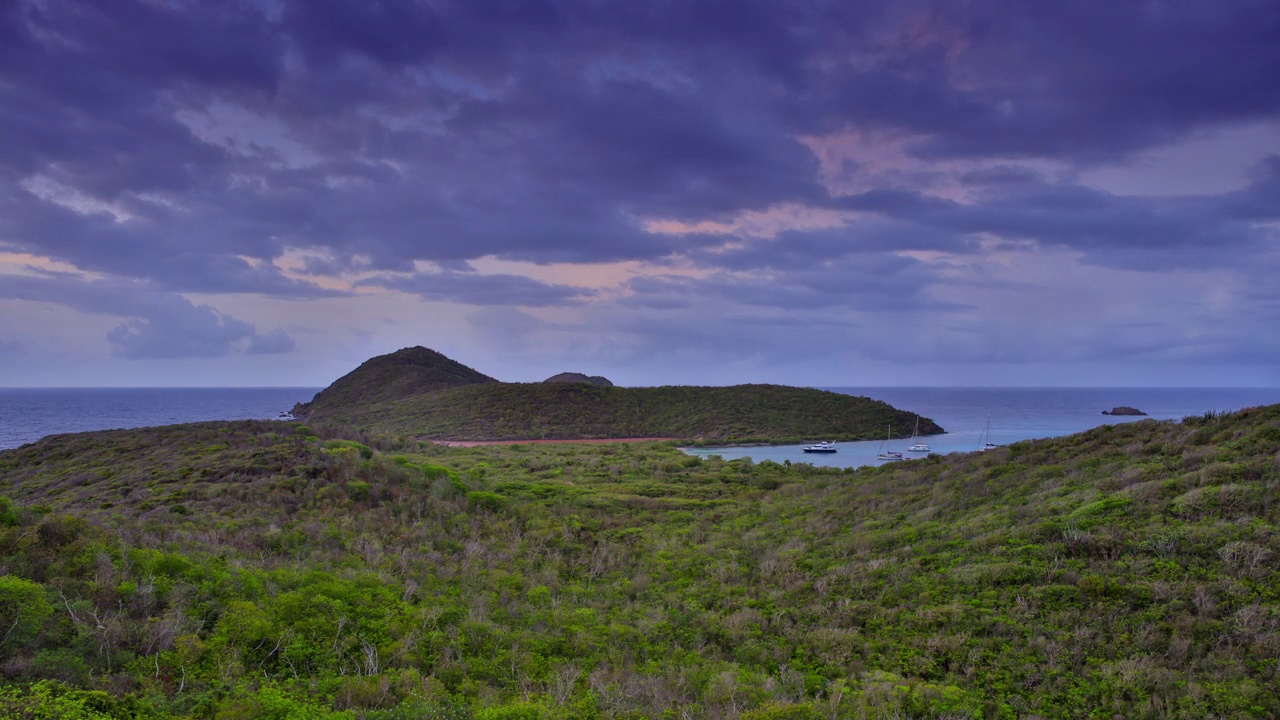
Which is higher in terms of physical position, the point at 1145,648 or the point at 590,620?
the point at 1145,648

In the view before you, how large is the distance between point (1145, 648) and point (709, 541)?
1157cm

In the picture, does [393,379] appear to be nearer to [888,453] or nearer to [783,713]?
[888,453]

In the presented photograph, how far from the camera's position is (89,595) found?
9.28 m

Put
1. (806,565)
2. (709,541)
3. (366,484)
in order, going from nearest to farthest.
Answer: (806,565) < (709,541) < (366,484)

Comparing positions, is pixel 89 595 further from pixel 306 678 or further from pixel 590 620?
pixel 590 620

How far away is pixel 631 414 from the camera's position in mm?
72375

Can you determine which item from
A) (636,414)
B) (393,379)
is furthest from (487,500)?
(393,379)

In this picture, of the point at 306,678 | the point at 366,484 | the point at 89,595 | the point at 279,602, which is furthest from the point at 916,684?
the point at 366,484

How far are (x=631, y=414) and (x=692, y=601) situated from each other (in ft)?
194

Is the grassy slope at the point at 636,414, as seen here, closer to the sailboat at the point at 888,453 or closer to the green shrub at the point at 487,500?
the sailboat at the point at 888,453

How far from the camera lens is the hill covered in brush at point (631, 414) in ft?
208

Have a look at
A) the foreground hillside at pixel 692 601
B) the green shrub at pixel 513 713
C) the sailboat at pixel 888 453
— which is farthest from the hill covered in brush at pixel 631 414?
the green shrub at pixel 513 713

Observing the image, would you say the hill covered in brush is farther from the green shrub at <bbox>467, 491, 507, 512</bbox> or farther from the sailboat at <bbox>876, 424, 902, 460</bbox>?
the green shrub at <bbox>467, 491, 507, 512</bbox>

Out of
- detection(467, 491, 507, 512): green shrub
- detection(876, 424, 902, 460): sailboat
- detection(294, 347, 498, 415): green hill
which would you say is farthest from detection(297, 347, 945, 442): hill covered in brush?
detection(467, 491, 507, 512): green shrub
